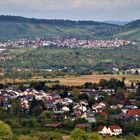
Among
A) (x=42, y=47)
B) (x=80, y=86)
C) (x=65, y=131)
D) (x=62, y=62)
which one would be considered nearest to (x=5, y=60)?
(x=62, y=62)

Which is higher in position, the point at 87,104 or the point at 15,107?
the point at 15,107

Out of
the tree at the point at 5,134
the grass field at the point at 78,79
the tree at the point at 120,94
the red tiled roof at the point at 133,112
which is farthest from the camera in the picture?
the grass field at the point at 78,79

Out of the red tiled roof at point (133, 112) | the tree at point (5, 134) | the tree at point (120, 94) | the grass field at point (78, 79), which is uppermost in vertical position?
the tree at point (5, 134)

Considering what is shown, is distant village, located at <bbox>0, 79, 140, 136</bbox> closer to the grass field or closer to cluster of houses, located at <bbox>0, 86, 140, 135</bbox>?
cluster of houses, located at <bbox>0, 86, 140, 135</bbox>

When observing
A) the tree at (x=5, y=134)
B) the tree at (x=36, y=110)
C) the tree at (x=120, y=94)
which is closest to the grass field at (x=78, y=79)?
the tree at (x=120, y=94)

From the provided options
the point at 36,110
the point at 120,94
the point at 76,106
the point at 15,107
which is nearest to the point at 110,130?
the point at 36,110

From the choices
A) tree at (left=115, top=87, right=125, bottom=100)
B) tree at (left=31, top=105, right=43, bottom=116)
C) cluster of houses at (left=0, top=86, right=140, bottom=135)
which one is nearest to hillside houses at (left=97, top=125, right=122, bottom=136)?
cluster of houses at (left=0, top=86, right=140, bottom=135)

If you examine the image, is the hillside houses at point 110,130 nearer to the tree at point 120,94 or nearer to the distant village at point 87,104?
the distant village at point 87,104

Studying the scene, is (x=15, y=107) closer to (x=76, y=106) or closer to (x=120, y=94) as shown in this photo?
(x=76, y=106)
